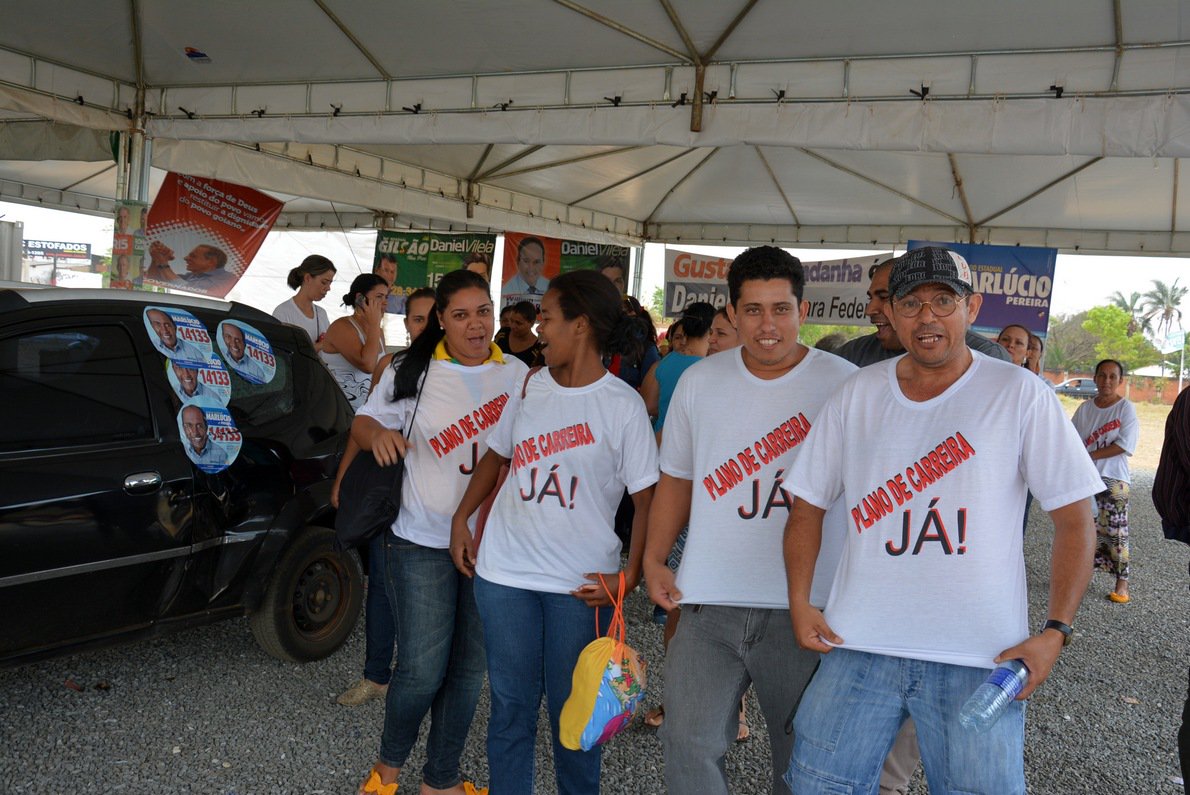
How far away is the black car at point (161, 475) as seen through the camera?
309 centimetres

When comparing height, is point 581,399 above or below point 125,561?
above

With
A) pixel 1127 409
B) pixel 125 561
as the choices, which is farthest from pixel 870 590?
pixel 1127 409

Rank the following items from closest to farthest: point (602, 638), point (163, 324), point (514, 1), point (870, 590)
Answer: point (870, 590), point (602, 638), point (163, 324), point (514, 1)

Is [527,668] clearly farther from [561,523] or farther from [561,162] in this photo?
[561,162]

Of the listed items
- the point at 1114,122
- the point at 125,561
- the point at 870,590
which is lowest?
the point at 125,561

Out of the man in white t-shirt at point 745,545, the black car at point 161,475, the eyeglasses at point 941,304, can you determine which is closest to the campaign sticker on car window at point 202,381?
the black car at point 161,475

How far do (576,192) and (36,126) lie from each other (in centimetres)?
709

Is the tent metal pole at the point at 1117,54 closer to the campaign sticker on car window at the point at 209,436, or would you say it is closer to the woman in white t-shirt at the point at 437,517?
the woman in white t-shirt at the point at 437,517

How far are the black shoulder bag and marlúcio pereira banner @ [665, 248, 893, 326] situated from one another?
26.4 feet

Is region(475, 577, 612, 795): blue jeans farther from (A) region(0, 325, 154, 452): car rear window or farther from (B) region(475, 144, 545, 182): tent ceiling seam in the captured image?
(B) region(475, 144, 545, 182): tent ceiling seam

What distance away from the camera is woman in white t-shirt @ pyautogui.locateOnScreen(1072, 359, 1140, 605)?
22.3ft

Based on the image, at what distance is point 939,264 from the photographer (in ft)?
6.29

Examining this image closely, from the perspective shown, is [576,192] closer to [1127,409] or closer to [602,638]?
[1127,409]

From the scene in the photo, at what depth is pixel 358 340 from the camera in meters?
5.47
